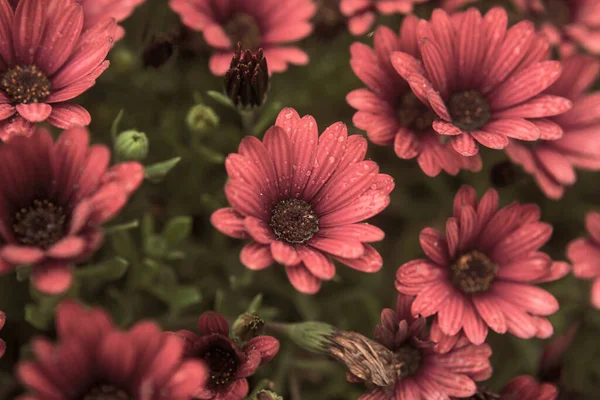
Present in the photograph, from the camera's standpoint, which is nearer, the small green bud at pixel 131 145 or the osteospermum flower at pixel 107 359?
the osteospermum flower at pixel 107 359

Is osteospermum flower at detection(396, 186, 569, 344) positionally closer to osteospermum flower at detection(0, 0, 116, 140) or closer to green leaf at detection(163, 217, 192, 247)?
green leaf at detection(163, 217, 192, 247)

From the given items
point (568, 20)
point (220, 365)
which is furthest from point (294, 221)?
point (568, 20)

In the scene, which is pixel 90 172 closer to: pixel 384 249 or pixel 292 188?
pixel 292 188

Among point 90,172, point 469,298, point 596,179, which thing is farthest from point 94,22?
point 596,179

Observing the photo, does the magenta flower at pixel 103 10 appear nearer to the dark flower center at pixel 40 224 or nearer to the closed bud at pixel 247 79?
the closed bud at pixel 247 79

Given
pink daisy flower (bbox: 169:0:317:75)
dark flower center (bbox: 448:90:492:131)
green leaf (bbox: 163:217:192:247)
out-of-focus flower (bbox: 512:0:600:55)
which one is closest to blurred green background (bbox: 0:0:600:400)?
green leaf (bbox: 163:217:192:247)

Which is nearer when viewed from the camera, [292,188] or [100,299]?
[292,188]

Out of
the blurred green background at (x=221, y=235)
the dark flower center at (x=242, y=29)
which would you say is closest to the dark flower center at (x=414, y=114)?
the blurred green background at (x=221, y=235)
